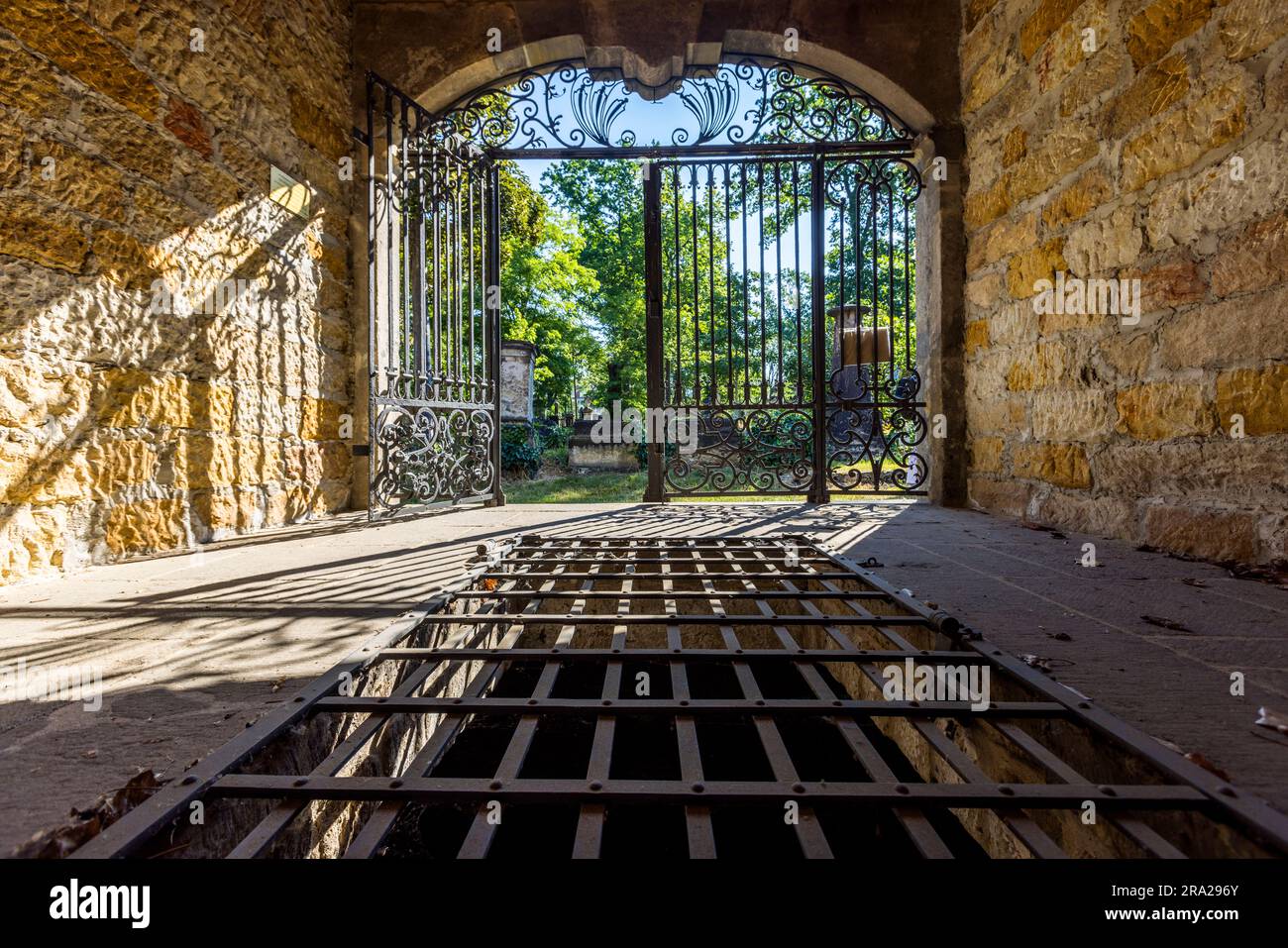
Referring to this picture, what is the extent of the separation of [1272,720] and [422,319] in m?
4.78

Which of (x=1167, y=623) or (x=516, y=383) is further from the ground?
(x=516, y=383)

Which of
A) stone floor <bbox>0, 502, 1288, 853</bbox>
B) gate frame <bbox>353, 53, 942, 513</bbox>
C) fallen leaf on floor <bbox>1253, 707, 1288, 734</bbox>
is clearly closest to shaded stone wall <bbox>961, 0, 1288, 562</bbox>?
stone floor <bbox>0, 502, 1288, 853</bbox>

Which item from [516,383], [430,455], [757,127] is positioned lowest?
[430,455]

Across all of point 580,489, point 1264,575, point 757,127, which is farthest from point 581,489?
point 1264,575

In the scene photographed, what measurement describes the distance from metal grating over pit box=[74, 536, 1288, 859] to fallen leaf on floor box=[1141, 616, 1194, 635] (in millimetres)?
630

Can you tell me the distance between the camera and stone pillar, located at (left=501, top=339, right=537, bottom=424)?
1151cm

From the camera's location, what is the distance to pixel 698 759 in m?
1.06

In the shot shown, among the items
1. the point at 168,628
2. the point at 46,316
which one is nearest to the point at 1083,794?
the point at 168,628

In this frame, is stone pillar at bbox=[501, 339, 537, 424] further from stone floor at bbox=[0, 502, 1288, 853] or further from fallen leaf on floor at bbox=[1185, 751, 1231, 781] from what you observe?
fallen leaf on floor at bbox=[1185, 751, 1231, 781]

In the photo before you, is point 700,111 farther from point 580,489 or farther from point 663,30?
point 580,489

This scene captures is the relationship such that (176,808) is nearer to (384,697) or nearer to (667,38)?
(384,697)
